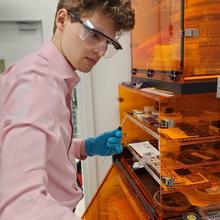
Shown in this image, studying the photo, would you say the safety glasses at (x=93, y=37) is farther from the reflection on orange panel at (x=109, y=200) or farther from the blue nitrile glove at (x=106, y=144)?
the reflection on orange panel at (x=109, y=200)

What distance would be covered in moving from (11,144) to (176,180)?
851 mm

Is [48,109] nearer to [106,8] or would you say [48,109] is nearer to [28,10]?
[106,8]

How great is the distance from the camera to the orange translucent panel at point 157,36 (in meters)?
1.29

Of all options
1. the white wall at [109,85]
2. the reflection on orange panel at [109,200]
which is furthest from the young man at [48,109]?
the white wall at [109,85]

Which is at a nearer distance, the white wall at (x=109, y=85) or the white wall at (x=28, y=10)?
the white wall at (x=28, y=10)

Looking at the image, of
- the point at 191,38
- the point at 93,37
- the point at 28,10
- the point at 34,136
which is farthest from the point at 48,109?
the point at 28,10

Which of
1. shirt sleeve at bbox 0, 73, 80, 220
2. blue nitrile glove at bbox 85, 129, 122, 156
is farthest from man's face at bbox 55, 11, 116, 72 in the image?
blue nitrile glove at bbox 85, 129, 122, 156

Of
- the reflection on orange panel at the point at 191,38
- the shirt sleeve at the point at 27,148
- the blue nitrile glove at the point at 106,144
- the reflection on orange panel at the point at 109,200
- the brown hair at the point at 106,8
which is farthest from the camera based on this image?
the reflection on orange panel at the point at 109,200

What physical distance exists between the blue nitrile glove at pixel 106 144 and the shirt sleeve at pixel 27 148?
0.85 m

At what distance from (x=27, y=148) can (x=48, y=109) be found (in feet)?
0.44

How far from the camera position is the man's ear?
0.94 m

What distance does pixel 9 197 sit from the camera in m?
0.59

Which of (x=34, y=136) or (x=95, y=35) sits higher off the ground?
(x=95, y=35)

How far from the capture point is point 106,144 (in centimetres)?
162
